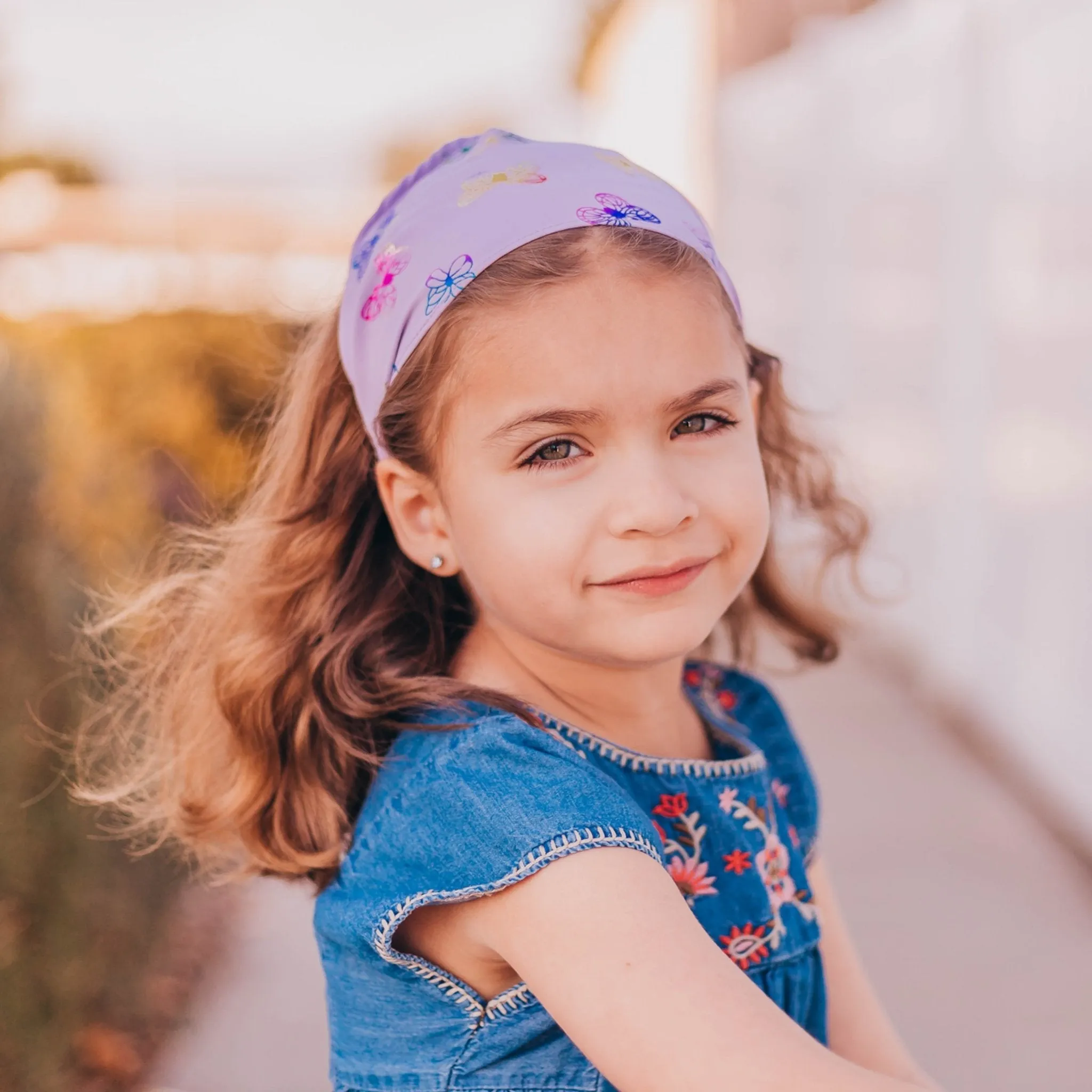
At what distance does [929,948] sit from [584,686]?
2390 millimetres

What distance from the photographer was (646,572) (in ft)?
4.71

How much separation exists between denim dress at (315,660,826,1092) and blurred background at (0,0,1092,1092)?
936 millimetres

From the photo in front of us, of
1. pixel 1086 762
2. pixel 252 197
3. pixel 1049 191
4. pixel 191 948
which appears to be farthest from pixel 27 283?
pixel 1086 762

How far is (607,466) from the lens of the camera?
4.65ft

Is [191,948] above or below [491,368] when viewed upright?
below

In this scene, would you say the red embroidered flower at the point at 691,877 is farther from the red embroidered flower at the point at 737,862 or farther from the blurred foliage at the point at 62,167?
the blurred foliage at the point at 62,167

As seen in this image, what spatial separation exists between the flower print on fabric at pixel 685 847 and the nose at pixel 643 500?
1.21 feet

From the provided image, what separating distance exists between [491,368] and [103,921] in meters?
2.02

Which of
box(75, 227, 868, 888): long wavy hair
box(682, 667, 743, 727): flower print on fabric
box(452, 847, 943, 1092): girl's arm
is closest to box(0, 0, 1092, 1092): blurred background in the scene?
box(75, 227, 868, 888): long wavy hair

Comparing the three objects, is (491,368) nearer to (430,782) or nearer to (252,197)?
(430,782)

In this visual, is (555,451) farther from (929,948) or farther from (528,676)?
(929,948)

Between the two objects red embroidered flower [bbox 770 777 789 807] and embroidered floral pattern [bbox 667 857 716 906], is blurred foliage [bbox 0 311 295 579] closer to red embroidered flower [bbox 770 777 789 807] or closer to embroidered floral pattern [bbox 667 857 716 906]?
red embroidered flower [bbox 770 777 789 807]

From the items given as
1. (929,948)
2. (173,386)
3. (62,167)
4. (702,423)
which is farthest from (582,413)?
(62,167)

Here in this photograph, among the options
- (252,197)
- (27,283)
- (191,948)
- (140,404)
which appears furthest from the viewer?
(252,197)
